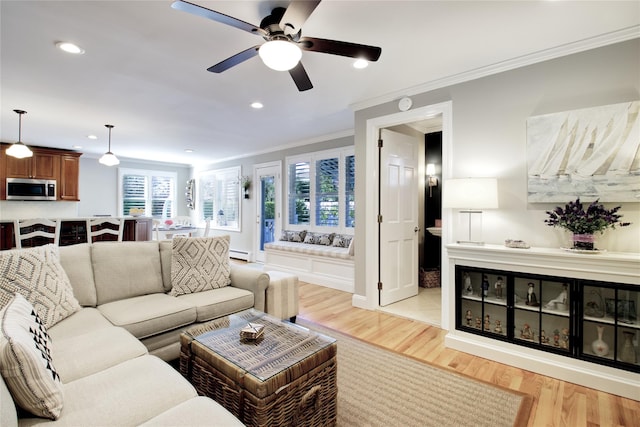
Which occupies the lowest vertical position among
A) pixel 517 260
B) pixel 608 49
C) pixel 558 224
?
pixel 517 260

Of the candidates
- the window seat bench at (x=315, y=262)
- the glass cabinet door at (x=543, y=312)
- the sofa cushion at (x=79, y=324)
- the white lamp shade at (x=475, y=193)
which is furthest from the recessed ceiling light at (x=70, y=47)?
the glass cabinet door at (x=543, y=312)

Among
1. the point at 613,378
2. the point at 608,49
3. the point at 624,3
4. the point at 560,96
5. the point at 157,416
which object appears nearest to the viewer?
the point at 157,416

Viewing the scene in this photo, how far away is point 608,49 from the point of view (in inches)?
88.0

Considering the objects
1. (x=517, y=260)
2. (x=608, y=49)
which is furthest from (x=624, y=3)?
(x=517, y=260)

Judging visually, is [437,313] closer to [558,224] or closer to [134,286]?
[558,224]

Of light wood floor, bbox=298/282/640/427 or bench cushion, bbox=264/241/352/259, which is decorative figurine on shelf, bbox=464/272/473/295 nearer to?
light wood floor, bbox=298/282/640/427

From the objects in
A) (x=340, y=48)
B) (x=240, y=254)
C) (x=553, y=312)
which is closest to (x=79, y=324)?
(x=340, y=48)

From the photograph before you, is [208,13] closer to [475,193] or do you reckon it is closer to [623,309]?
[475,193]

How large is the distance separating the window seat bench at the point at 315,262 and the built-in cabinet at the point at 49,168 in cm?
460

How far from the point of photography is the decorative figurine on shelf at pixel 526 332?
2.36 meters

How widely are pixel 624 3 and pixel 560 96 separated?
2.17ft

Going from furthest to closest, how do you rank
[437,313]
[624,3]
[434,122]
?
1. [434,122]
2. [437,313]
3. [624,3]

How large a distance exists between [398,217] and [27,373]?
3.49 metres

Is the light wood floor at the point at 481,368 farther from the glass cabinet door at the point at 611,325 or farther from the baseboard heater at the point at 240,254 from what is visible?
the baseboard heater at the point at 240,254
